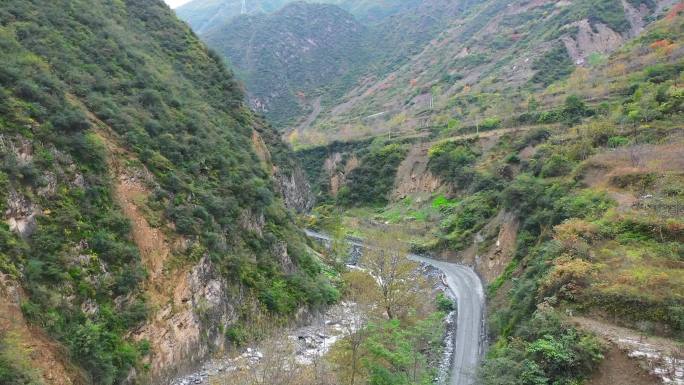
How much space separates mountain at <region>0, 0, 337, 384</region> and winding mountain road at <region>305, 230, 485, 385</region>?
10.6m

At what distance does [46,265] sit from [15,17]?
70.5ft

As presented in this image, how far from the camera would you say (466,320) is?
3553cm

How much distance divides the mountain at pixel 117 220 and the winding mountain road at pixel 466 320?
34.7 ft

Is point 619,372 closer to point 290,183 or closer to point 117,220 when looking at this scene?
point 117,220

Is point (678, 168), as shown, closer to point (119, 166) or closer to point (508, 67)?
point (119, 166)

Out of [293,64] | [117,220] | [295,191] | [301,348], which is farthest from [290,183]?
[293,64]

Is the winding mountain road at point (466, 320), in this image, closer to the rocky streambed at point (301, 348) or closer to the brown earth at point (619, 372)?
the rocky streambed at point (301, 348)

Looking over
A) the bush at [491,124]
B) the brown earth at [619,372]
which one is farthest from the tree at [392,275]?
the bush at [491,124]

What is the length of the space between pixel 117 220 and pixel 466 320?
24298 millimetres

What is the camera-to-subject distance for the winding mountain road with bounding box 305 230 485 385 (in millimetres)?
28717

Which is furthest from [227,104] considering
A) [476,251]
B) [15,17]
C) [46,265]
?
[46,265]

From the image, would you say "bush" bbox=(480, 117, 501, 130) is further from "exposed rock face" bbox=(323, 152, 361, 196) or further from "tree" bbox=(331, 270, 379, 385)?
"tree" bbox=(331, 270, 379, 385)

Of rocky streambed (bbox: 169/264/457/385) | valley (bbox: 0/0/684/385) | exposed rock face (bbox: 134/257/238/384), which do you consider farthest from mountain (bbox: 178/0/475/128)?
exposed rock face (bbox: 134/257/238/384)

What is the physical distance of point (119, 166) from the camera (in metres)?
29.6
